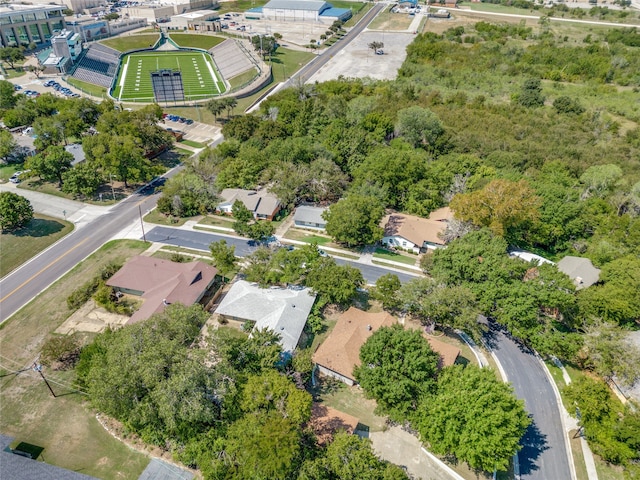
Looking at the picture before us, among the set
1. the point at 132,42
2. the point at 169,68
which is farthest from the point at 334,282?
the point at 132,42

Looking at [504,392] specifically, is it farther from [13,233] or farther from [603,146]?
[603,146]

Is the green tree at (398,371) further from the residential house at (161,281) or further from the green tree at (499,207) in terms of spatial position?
the green tree at (499,207)

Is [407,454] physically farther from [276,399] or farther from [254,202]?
[254,202]

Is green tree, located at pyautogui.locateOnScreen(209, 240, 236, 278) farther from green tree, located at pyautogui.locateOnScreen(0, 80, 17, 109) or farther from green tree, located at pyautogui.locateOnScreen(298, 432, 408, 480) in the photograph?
green tree, located at pyautogui.locateOnScreen(0, 80, 17, 109)

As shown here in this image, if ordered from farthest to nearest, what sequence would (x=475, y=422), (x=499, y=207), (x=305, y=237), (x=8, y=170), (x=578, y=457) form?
(x=8, y=170) → (x=305, y=237) → (x=499, y=207) → (x=578, y=457) → (x=475, y=422)

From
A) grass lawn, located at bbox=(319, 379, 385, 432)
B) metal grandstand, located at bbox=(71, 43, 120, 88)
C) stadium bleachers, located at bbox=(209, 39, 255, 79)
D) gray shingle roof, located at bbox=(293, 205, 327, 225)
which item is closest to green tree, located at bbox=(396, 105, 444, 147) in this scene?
gray shingle roof, located at bbox=(293, 205, 327, 225)

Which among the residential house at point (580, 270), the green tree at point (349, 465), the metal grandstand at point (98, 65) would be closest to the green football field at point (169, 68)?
the metal grandstand at point (98, 65)

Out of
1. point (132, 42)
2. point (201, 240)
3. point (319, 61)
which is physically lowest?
point (201, 240)
